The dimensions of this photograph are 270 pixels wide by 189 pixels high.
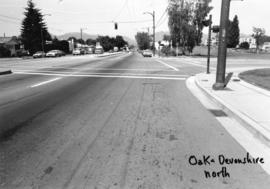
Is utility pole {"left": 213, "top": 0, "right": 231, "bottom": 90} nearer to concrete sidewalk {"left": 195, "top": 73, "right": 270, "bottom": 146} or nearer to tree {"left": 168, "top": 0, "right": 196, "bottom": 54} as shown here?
concrete sidewalk {"left": 195, "top": 73, "right": 270, "bottom": 146}

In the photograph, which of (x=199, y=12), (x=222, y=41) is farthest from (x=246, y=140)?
(x=199, y=12)

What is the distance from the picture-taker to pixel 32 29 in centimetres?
6881

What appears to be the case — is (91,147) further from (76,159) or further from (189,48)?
(189,48)

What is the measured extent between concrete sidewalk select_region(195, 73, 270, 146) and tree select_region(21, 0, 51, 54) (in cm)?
6604

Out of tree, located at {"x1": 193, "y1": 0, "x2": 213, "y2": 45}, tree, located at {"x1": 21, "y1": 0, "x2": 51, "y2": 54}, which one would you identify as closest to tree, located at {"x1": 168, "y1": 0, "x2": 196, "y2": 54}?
tree, located at {"x1": 193, "y1": 0, "x2": 213, "y2": 45}

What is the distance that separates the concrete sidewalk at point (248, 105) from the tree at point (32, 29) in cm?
6604

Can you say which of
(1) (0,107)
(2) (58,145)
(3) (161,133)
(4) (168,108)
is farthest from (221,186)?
(1) (0,107)

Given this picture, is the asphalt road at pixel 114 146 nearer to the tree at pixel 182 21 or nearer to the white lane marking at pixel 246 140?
the white lane marking at pixel 246 140

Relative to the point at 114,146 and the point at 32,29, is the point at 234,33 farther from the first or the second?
the point at 114,146

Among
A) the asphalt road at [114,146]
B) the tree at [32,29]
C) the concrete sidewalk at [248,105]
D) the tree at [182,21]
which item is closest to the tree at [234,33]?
the tree at [182,21]

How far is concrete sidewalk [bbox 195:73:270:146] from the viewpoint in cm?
555

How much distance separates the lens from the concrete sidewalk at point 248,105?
5547 millimetres

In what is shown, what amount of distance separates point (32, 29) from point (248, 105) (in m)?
70.3

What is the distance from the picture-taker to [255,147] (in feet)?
15.8
